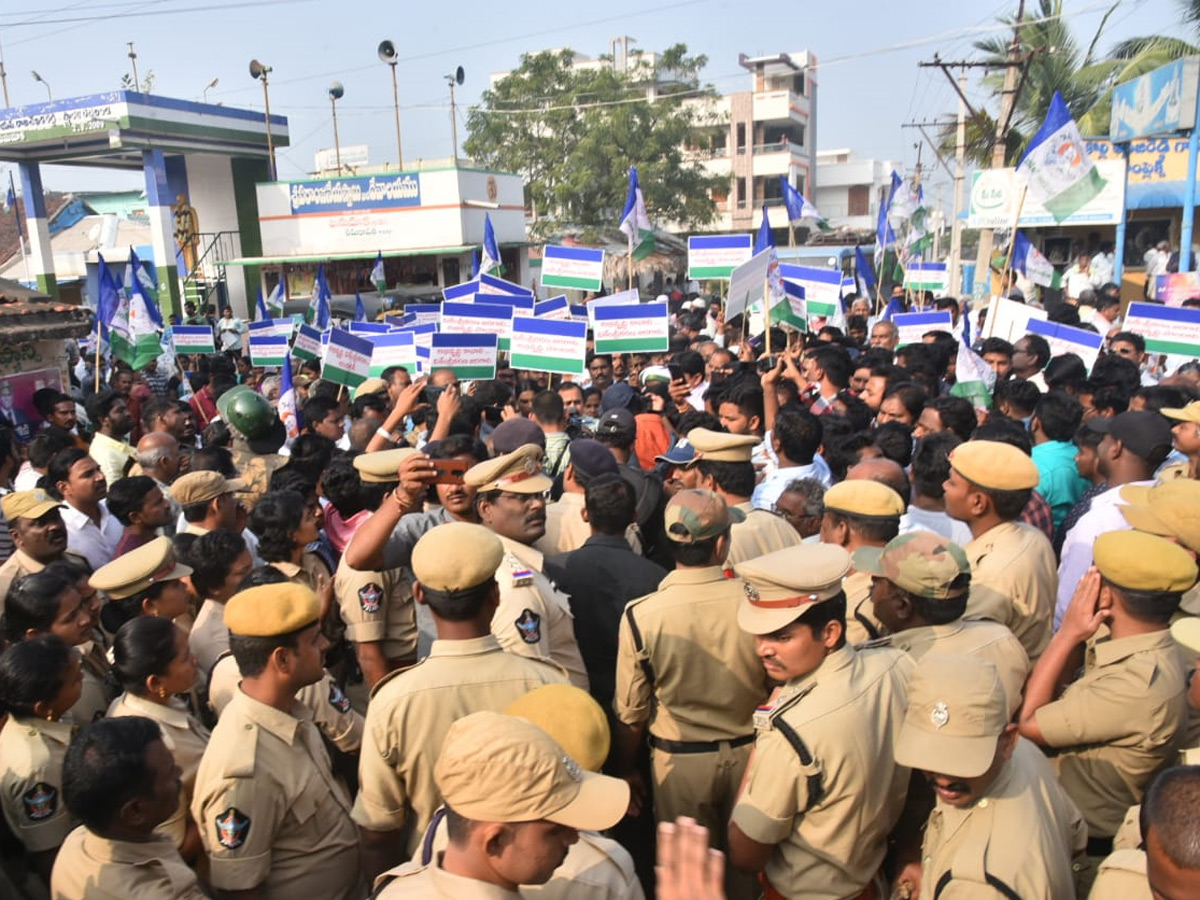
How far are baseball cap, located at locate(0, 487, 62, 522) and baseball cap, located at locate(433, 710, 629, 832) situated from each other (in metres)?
3.26

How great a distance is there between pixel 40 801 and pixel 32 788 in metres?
0.05

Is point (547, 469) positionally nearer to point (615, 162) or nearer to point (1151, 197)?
point (1151, 197)

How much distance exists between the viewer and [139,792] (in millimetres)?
2266

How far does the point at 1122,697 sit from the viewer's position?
2.62 m

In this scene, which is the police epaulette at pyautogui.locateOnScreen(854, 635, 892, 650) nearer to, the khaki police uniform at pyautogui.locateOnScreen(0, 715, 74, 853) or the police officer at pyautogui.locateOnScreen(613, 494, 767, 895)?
the police officer at pyautogui.locateOnScreen(613, 494, 767, 895)

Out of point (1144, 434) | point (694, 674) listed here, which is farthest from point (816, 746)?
point (1144, 434)

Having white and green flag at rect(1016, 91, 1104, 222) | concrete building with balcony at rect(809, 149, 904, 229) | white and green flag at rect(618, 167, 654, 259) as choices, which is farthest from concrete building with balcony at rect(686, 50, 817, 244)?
white and green flag at rect(1016, 91, 1104, 222)

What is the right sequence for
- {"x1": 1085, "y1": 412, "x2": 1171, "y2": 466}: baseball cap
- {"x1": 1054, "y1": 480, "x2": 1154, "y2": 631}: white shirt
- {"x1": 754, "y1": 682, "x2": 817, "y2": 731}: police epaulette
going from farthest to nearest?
1. {"x1": 1085, "y1": 412, "x2": 1171, "y2": 466}: baseball cap
2. {"x1": 1054, "y1": 480, "x2": 1154, "y2": 631}: white shirt
3. {"x1": 754, "y1": 682, "x2": 817, "y2": 731}: police epaulette

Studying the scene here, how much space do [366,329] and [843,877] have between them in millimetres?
9231

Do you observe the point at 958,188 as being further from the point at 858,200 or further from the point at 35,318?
the point at 858,200

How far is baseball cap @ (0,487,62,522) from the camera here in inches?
161

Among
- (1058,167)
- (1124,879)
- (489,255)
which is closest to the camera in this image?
(1124,879)

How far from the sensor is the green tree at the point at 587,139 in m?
36.4

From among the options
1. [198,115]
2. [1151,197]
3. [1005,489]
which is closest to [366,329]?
[1005,489]
